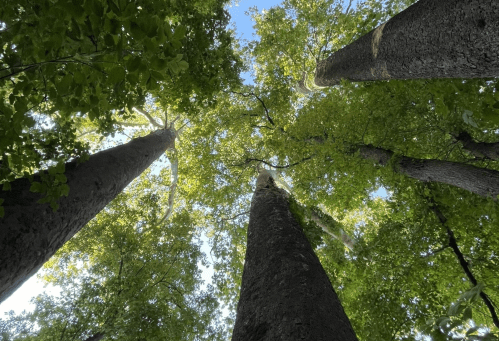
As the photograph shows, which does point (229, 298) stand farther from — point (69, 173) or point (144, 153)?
point (69, 173)

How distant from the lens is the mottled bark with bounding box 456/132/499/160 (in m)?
5.37

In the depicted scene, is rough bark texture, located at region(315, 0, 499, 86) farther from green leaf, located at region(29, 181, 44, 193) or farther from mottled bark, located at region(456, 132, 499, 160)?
green leaf, located at region(29, 181, 44, 193)

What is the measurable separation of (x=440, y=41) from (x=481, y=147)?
168 inches

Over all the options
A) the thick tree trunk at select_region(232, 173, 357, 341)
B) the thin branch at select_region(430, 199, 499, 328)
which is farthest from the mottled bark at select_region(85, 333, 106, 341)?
the thin branch at select_region(430, 199, 499, 328)

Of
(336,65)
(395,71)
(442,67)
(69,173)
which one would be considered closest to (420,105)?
(336,65)

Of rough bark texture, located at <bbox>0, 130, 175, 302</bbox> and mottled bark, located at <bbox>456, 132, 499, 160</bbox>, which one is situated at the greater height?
mottled bark, located at <bbox>456, 132, 499, 160</bbox>

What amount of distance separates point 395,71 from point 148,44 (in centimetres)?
356

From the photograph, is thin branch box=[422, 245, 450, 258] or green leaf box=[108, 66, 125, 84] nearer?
green leaf box=[108, 66, 125, 84]

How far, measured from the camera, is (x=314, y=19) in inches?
408

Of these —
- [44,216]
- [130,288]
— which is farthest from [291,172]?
[44,216]

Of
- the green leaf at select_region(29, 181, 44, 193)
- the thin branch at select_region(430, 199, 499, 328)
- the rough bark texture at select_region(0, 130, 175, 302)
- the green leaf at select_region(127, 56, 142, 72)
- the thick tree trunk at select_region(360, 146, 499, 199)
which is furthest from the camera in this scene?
A: the thin branch at select_region(430, 199, 499, 328)

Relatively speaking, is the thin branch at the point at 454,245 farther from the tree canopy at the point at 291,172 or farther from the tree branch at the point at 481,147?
the tree branch at the point at 481,147

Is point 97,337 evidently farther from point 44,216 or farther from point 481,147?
point 481,147

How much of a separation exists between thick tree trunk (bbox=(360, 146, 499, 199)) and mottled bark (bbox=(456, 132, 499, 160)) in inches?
55.3
